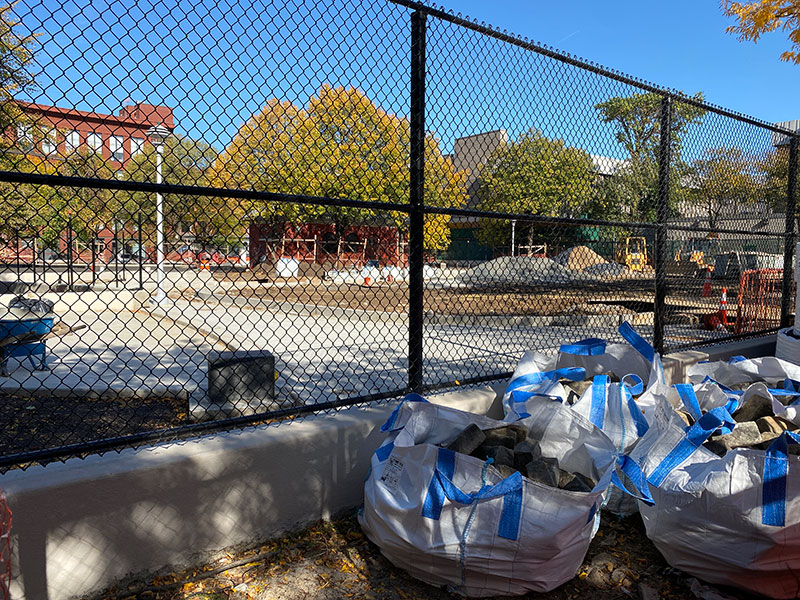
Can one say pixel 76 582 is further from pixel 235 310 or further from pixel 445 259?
pixel 235 310

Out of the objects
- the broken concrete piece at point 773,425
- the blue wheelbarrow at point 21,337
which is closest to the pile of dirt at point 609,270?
the broken concrete piece at point 773,425

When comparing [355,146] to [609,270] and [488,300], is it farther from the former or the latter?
[488,300]

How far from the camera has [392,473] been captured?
8.55 feet

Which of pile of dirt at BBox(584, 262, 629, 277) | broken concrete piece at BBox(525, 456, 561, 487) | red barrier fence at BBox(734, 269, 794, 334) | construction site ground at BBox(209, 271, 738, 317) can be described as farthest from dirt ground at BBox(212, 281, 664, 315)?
broken concrete piece at BBox(525, 456, 561, 487)

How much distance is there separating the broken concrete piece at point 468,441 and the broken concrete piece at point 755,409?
5.61ft

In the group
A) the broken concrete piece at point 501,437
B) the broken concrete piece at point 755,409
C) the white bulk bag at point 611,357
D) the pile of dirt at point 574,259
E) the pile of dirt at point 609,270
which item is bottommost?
the broken concrete piece at point 501,437

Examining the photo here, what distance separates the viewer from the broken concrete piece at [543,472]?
2.59m

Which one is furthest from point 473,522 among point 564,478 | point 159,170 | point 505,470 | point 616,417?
point 159,170

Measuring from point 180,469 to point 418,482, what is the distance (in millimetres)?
1088

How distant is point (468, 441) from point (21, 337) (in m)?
5.30

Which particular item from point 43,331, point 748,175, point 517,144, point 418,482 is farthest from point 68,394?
point 748,175

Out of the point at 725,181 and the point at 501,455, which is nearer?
the point at 501,455

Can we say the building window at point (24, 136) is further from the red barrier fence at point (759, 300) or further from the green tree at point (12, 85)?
the red barrier fence at point (759, 300)

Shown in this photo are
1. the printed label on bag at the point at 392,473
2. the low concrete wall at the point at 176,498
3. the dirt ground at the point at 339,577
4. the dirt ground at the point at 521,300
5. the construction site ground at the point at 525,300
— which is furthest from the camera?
the dirt ground at the point at 521,300
